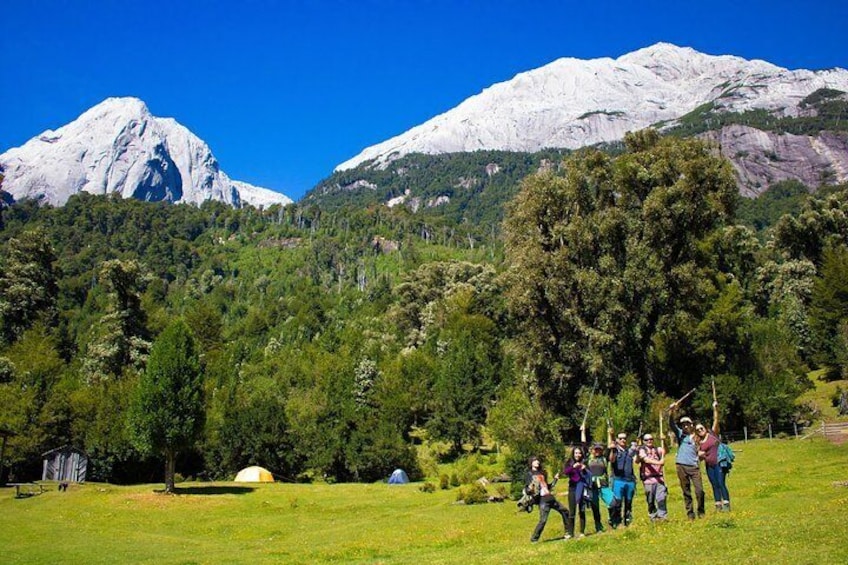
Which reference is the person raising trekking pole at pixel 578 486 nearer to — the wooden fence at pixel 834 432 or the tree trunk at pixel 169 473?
the wooden fence at pixel 834 432

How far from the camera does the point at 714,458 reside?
16250mm

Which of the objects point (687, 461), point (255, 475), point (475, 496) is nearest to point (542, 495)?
point (687, 461)

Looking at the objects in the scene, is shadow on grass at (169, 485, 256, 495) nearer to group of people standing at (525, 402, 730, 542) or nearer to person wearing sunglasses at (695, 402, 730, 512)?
group of people standing at (525, 402, 730, 542)

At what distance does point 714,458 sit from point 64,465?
5068 cm

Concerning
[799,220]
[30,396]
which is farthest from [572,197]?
[799,220]

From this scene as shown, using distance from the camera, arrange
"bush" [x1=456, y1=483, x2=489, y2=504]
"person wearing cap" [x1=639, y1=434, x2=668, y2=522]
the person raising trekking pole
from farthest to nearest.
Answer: "bush" [x1=456, y1=483, x2=489, y2=504], the person raising trekking pole, "person wearing cap" [x1=639, y1=434, x2=668, y2=522]

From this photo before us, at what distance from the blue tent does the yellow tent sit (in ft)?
31.8

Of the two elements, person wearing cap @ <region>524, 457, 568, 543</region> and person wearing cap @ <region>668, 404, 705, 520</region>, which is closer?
person wearing cap @ <region>668, 404, 705, 520</region>

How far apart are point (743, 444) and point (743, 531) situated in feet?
101

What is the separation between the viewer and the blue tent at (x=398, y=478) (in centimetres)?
5231

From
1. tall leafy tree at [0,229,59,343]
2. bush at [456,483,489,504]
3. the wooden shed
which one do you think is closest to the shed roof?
the wooden shed

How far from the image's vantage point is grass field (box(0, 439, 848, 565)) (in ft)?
45.2

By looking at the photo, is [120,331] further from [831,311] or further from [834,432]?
[831,311]

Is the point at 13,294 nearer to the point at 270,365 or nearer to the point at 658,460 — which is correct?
the point at 270,365
